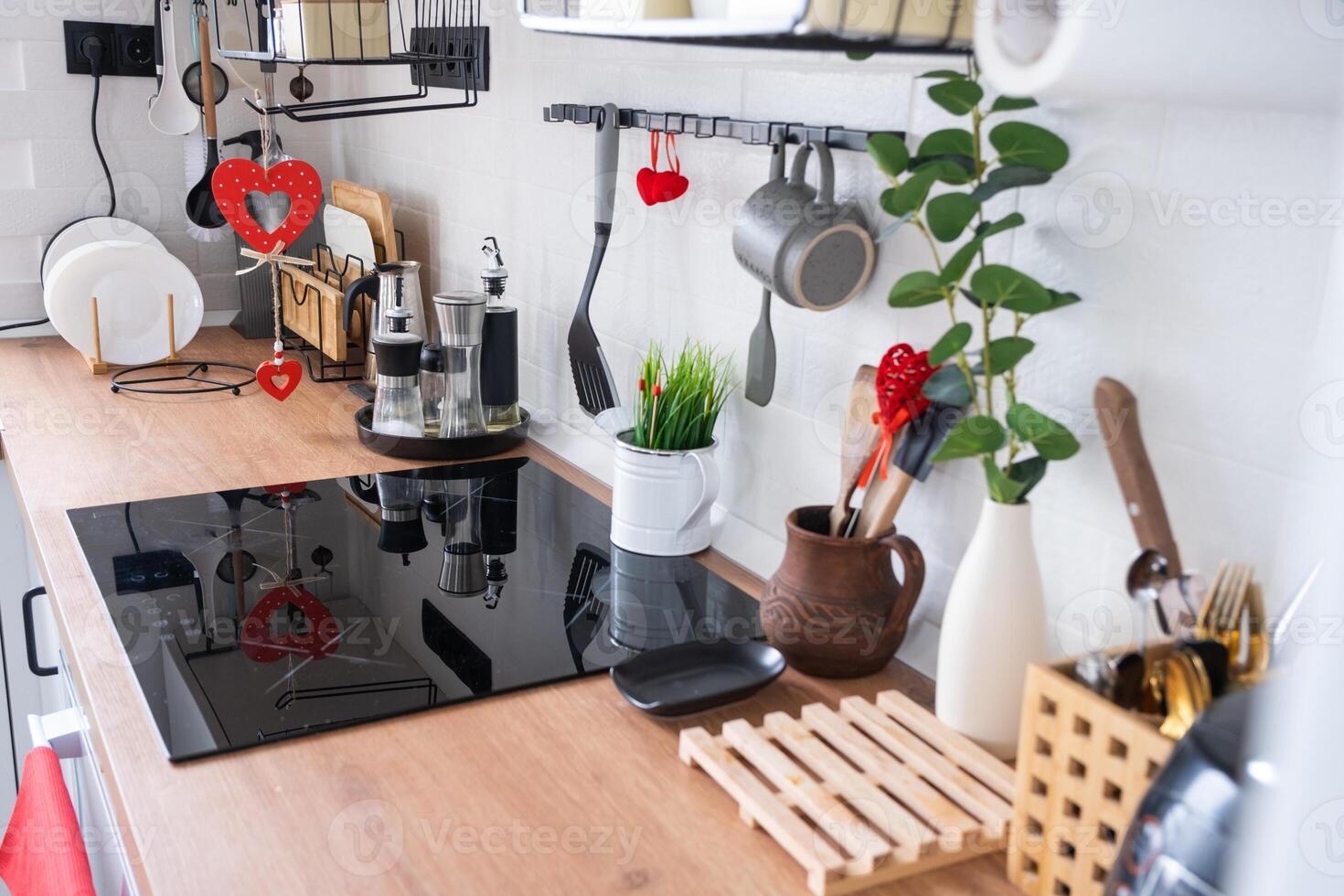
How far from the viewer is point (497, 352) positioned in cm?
164

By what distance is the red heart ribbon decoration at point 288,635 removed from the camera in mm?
1057

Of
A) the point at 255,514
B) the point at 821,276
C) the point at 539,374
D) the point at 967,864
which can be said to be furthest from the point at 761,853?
the point at 539,374

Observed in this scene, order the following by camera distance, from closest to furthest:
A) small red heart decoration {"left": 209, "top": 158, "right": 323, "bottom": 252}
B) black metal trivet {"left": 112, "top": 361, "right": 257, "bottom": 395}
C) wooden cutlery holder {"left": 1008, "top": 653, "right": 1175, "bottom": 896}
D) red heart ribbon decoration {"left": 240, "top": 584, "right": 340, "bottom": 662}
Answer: wooden cutlery holder {"left": 1008, "top": 653, "right": 1175, "bottom": 896}, red heart ribbon decoration {"left": 240, "top": 584, "right": 340, "bottom": 662}, small red heart decoration {"left": 209, "top": 158, "right": 323, "bottom": 252}, black metal trivet {"left": 112, "top": 361, "right": 257, "bottom": 395}

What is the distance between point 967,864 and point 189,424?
53.2 inches

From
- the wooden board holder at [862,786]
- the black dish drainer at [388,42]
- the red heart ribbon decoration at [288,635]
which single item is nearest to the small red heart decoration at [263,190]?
the black dish drainer at [388,42]

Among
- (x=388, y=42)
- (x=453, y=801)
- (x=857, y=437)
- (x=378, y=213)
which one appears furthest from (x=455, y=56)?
(x=453, y=801)

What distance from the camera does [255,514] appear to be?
1.40 meters

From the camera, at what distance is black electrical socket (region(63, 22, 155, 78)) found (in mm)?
2082

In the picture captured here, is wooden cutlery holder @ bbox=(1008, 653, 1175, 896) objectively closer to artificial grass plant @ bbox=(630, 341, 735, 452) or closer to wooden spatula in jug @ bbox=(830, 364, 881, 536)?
wooden spatula in jug @ bbox=(830, 364, 881, 536)

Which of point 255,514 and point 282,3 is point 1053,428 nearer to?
point 255,514

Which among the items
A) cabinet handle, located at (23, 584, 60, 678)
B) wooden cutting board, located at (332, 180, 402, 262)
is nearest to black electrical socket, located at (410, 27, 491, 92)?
wooden cutting board, located at (332, 180, 402, 262)

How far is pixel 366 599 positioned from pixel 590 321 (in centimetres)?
53

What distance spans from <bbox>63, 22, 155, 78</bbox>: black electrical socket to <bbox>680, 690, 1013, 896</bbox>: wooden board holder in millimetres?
1838

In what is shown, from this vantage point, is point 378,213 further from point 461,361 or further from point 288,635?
point 288,635
